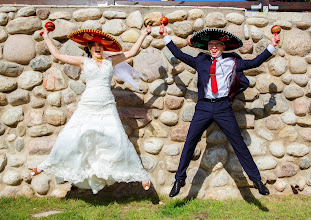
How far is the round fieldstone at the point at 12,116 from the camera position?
385cm

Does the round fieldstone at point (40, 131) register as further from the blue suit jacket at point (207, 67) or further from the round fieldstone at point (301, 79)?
the round fieldstone at point (301, 79)

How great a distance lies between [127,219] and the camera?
3104 mm

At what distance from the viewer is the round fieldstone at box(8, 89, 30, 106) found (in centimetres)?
387

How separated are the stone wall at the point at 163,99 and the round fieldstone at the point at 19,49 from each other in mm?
13

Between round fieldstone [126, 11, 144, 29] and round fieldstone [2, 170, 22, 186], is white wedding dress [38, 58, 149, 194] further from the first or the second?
round fieldstone [126, 11, 144, 29]

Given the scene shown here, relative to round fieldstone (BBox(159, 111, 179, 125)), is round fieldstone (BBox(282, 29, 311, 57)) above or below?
above

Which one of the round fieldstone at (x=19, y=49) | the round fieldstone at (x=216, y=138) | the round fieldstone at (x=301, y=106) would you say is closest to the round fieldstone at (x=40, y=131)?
the round fieldstone at (x=19, y=49)

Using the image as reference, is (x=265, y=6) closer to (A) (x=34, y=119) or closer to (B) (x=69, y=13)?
(B) (x=69, y=13)

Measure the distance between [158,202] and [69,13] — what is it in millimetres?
2655

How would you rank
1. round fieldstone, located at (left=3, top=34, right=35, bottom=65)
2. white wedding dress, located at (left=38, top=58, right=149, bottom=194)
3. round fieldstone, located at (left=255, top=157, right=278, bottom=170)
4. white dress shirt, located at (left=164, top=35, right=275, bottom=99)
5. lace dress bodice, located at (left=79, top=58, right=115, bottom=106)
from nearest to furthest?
white wedding dress, located at (left=38, top=58, right=149, bottom=194) < lace dress bodice, located at (left=79, top=58, right=115, bottom=106) < white dress shirt, located at (left=164, top=35, right=275, bottom=99) < round fieldstone, located at (left=255, top=157, right=278, bottom=170) < round fieldstone, located at (left=3, top=34, right=35, bottom=65)

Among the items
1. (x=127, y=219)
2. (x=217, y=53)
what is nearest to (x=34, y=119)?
(x=127, y=219)

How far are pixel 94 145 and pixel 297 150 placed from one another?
8.30ft

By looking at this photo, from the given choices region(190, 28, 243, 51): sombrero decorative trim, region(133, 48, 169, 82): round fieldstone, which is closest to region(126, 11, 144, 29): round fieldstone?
region(133, 48, 169, 82): round fieldstone

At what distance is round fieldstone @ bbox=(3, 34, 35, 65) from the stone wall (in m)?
0.01
